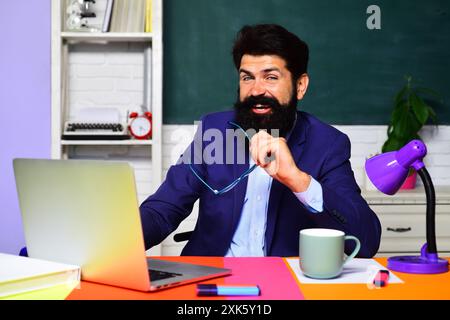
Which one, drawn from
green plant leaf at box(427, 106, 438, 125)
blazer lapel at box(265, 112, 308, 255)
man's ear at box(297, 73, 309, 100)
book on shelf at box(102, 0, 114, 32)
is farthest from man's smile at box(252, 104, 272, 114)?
green plant leaf at box(427, 106, 438, 125)

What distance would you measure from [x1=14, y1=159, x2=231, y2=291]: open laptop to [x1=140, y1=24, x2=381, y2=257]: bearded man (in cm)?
43

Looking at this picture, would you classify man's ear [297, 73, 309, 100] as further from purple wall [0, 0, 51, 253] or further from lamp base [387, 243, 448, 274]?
purple wall [0, 0, 51, 253]

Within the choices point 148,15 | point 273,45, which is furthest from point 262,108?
point 148,15

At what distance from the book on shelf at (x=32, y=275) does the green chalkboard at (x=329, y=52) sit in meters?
2.21

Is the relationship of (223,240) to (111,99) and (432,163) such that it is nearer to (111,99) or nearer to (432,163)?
(111,99)

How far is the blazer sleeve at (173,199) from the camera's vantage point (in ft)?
6.16

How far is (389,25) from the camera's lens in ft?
11.6

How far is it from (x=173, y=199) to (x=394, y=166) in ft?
2.75

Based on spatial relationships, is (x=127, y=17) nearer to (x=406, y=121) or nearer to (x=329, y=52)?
(x=329, y=52)

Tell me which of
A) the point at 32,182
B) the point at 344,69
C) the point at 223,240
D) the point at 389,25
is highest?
the point at 389,25

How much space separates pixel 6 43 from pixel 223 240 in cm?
205
